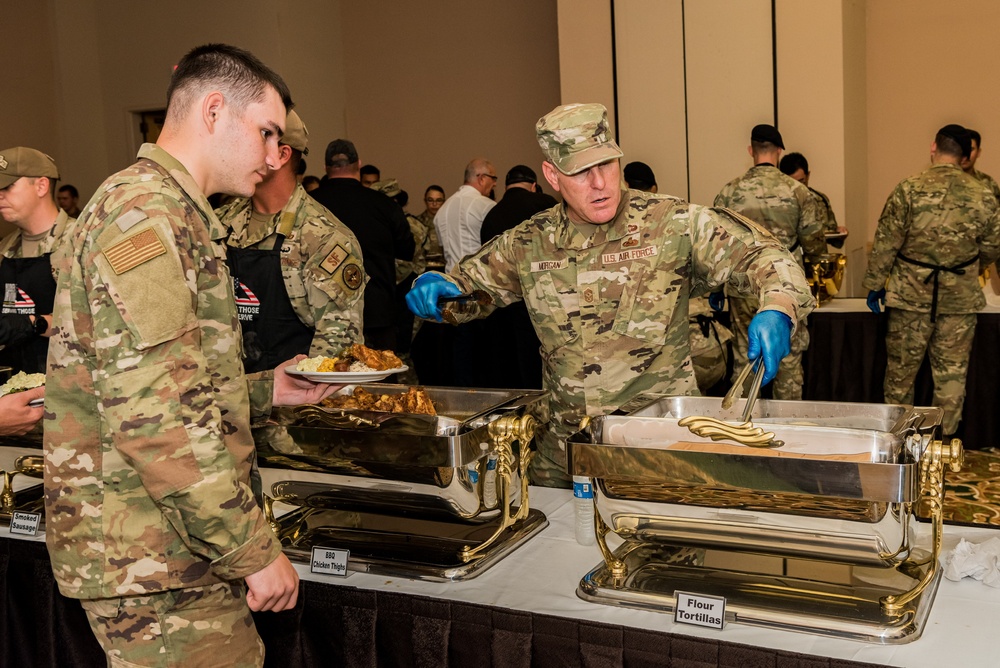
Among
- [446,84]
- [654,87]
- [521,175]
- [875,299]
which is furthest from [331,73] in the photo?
[875,299]

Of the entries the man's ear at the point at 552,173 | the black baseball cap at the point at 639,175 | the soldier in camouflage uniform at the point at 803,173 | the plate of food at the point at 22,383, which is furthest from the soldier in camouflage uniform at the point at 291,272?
the soldier in camouflage uniform at the point at 803,173

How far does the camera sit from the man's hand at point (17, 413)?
139 cm

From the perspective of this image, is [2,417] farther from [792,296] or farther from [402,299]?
[402,299]

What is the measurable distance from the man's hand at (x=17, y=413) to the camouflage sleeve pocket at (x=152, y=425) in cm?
56

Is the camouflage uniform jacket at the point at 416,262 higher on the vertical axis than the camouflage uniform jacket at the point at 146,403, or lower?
higher

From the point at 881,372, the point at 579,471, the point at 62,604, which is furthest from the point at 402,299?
the point at 579,471

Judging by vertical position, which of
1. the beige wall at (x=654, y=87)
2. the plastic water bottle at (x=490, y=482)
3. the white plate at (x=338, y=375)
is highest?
the beige wall at (x=654, y=87)

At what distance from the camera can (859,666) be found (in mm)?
977

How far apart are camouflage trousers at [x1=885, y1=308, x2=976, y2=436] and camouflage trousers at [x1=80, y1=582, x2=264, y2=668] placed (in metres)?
3.15

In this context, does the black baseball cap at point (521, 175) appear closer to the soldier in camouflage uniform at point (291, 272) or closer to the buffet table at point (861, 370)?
the buffet table at point (861, 370)

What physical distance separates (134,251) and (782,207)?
10.2 ft

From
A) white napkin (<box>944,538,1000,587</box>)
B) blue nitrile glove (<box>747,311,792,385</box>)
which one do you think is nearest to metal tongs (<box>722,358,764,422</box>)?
blue nitrile glove (<box>747,311,792,385</box>)

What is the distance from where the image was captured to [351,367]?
58.4 inches

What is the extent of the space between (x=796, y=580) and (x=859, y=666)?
20 cm
